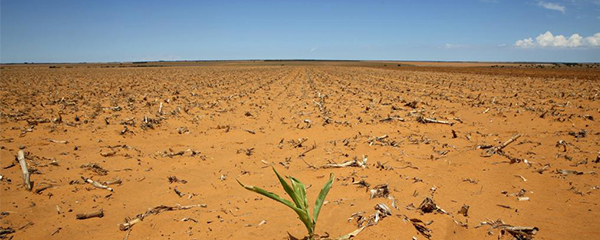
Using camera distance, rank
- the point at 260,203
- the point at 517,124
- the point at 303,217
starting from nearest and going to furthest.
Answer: the point at 303,217 → the point at 260,203 → the point at 517,124

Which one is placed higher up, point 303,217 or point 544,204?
point 303,217

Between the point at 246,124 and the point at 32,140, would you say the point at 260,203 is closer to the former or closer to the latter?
the point at 246,124

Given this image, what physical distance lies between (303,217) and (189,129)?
17.8 feet

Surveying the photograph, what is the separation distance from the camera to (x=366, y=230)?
2.75 m

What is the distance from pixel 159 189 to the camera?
A: 3.84 meters

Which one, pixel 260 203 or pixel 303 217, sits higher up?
pixel 303 217

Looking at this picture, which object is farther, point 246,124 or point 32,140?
point 246,124

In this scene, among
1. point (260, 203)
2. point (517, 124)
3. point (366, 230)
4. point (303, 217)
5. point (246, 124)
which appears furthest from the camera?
point (246, 124)

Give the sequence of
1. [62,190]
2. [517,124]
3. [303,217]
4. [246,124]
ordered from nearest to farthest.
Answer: [303,217] → [62,190] → [517,124] → [246,124]

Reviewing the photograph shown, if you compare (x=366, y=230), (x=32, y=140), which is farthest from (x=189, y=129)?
(x=366, y=230)

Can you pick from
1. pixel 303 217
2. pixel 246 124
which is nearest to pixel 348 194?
pixel 303 217

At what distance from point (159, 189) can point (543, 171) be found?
17.1 ft

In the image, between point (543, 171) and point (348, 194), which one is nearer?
point (348, 194)

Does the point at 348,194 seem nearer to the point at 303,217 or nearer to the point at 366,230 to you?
the point at 366,230
